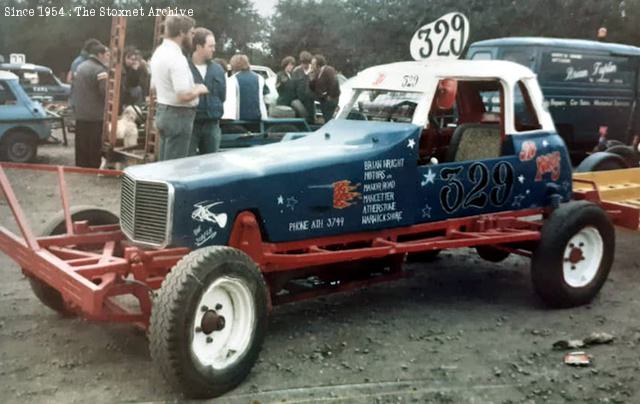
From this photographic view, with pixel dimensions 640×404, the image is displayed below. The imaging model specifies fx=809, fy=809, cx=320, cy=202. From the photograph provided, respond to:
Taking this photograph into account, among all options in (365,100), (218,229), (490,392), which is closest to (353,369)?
(490,392)

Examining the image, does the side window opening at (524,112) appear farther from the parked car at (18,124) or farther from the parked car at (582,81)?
the parked car at (18,124)

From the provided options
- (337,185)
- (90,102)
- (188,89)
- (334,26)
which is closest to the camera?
(337,185)

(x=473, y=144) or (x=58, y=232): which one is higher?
(x=473, y=144)

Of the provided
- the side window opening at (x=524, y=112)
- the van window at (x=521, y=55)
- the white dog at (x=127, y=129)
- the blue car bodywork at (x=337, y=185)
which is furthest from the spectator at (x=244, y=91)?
the side window opening at (x=524, y=112)

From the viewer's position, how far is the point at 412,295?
19.6 feet

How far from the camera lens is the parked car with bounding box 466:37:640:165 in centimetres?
1228

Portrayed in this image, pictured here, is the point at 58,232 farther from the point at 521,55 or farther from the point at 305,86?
the point at 521,55

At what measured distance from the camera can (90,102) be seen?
11070mm

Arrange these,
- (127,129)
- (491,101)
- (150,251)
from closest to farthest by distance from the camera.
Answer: (150,251), (491,101), (127,129)

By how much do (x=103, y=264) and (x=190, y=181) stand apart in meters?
0.61

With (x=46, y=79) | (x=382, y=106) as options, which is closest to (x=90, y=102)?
(x=382, y=106)

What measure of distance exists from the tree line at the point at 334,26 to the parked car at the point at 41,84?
640 mm

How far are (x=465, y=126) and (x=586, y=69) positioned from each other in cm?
787

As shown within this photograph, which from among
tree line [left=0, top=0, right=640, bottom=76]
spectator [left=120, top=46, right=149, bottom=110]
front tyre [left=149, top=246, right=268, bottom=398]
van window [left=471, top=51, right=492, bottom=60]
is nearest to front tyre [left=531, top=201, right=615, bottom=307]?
front tyre [left=149, top=246, right=268, bottom=398]
